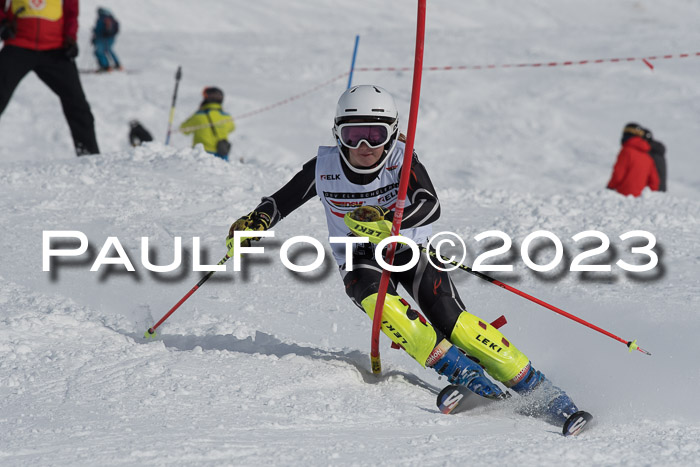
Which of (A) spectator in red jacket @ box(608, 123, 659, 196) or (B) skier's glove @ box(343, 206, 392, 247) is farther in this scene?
(A) spectator in red jacket @ box(608, 123, 659, 196)

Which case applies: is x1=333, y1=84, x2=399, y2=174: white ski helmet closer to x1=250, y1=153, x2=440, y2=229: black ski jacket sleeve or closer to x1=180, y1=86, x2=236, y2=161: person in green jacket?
x1=250, y1=153, x2=440, y2=229: black ski jacket sleeve

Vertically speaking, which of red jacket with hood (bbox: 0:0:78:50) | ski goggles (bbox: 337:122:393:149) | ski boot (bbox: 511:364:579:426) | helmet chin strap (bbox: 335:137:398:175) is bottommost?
ski boot (bbox: 511:364:579:426)

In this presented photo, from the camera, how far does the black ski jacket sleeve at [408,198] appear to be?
12.7 ft

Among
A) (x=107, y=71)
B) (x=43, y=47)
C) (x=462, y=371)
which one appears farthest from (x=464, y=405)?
(x=107, y=71)

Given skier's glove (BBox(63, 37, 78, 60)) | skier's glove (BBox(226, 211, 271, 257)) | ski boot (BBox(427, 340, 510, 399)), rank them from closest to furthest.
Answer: ski boot (BBox(427, 340, 510, 399)) < skier's glove (BBox(226, 211, 271, 257)) < skier's glove (BBox(63, 37, 78, 60))

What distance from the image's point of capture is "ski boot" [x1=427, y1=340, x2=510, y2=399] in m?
3.82

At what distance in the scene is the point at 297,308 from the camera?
5.40 m

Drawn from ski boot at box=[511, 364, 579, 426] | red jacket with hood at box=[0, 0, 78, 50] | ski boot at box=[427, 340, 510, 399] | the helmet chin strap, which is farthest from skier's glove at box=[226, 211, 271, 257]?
red jacket with hood at box=[0, 0, 78, 50]

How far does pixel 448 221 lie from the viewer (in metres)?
7.00

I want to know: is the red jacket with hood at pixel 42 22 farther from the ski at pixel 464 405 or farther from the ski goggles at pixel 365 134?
the ski at pixel 464 405

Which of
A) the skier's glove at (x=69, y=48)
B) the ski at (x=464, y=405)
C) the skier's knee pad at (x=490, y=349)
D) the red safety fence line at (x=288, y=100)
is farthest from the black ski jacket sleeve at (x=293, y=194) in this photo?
the red safety fence line at (x=288, y=100)

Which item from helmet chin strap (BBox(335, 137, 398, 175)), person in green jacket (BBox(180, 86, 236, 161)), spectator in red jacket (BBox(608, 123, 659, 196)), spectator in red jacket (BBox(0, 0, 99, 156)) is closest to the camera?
helmet chin strap (BBox(335, 137, 398, 175))

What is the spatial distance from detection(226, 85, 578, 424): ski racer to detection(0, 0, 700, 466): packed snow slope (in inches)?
7.8

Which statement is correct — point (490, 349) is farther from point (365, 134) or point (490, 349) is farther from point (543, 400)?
point (365, 134)
